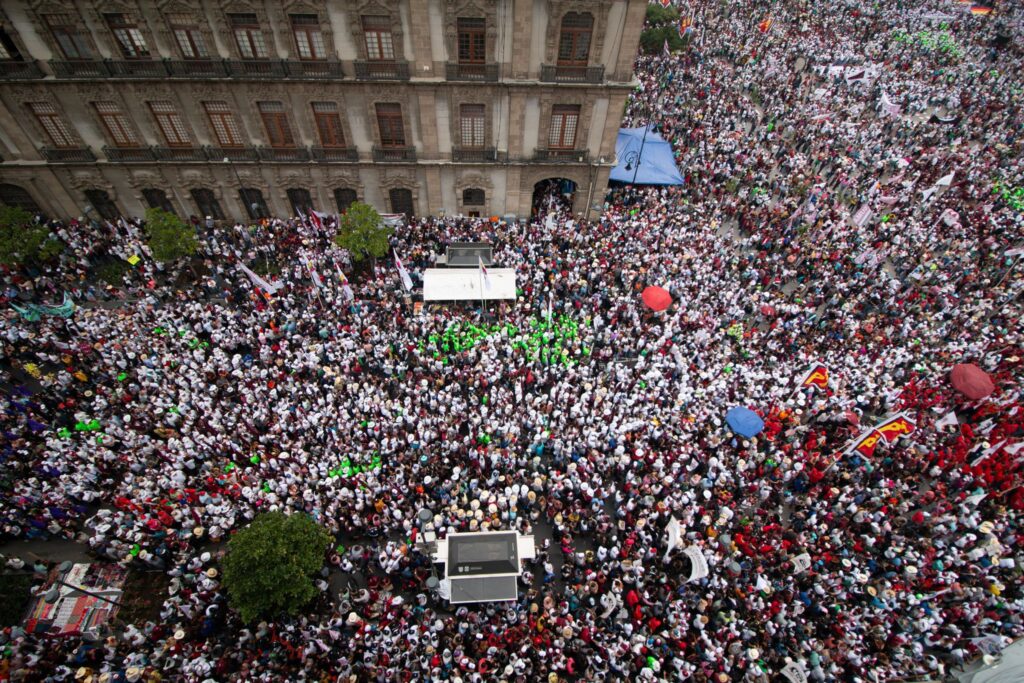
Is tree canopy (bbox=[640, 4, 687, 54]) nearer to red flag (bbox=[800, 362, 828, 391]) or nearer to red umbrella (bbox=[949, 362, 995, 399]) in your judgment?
red umbrella (bbox=[949, 362, 995, 399])

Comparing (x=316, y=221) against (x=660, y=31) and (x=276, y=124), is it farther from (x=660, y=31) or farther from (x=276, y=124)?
(x=660, y=31)

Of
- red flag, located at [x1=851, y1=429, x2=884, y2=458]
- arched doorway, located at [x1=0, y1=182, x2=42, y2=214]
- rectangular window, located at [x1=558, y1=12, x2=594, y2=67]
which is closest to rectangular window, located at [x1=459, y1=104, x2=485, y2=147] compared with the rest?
rectangular window, located at [x1=558, y1=12, x2=594, y2=67]

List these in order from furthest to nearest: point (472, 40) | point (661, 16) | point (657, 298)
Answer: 1. point (661, 16)
2. point (472, 40)
3. point (657, 298)

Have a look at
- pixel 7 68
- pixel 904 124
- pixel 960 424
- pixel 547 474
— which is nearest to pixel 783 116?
pixel 904 124

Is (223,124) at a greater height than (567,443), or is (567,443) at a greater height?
(223,124)

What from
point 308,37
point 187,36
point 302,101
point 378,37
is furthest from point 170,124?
point 378,37

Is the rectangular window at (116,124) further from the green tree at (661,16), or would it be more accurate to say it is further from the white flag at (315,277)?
the green tree at (661,16)

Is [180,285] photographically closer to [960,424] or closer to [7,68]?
[7,68]
